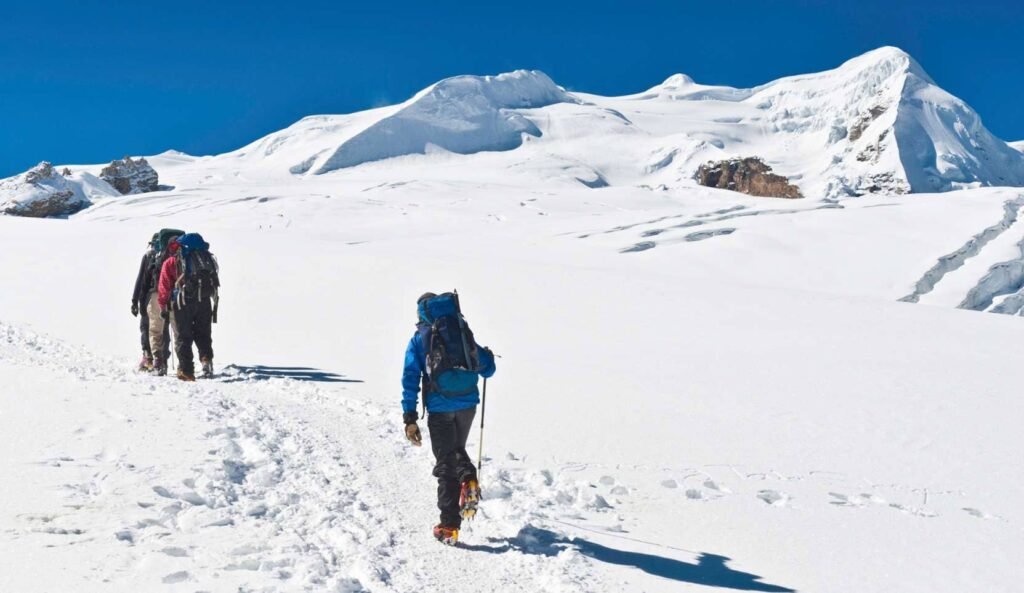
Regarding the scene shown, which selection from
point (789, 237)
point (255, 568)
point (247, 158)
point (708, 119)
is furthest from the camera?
point (708, 119)

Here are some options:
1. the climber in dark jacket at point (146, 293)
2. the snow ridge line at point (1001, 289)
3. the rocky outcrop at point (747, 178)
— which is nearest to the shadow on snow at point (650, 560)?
the climber in dark jacket at point (146, 293)

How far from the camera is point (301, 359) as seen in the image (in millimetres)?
12953

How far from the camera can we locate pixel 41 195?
6869 centimetres

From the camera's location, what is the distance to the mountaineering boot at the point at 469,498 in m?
5.64

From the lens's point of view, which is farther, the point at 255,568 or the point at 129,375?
the point at 129,375

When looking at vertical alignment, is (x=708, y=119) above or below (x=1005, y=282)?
above

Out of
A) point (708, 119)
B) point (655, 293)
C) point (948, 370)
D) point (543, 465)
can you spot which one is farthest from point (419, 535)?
point (708, 119)

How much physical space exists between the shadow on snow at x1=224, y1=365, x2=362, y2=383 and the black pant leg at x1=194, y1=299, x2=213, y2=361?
0.41m

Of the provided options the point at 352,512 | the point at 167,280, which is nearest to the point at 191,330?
the point at 167,280

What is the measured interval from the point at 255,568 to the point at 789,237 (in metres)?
27.8

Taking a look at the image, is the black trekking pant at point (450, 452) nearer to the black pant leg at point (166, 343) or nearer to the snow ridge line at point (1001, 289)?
the black pant leg at point (166, 343)

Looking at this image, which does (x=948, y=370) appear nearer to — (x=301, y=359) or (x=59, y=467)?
(x=301, y=359)

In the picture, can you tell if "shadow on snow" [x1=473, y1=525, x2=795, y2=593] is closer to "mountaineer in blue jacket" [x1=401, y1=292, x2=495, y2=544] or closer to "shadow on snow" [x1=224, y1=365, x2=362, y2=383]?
"mountaineer in blue jacket" [x1=401, y1=292, x2=495, y2=544]

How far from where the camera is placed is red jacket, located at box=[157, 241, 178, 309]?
37.8 feet
